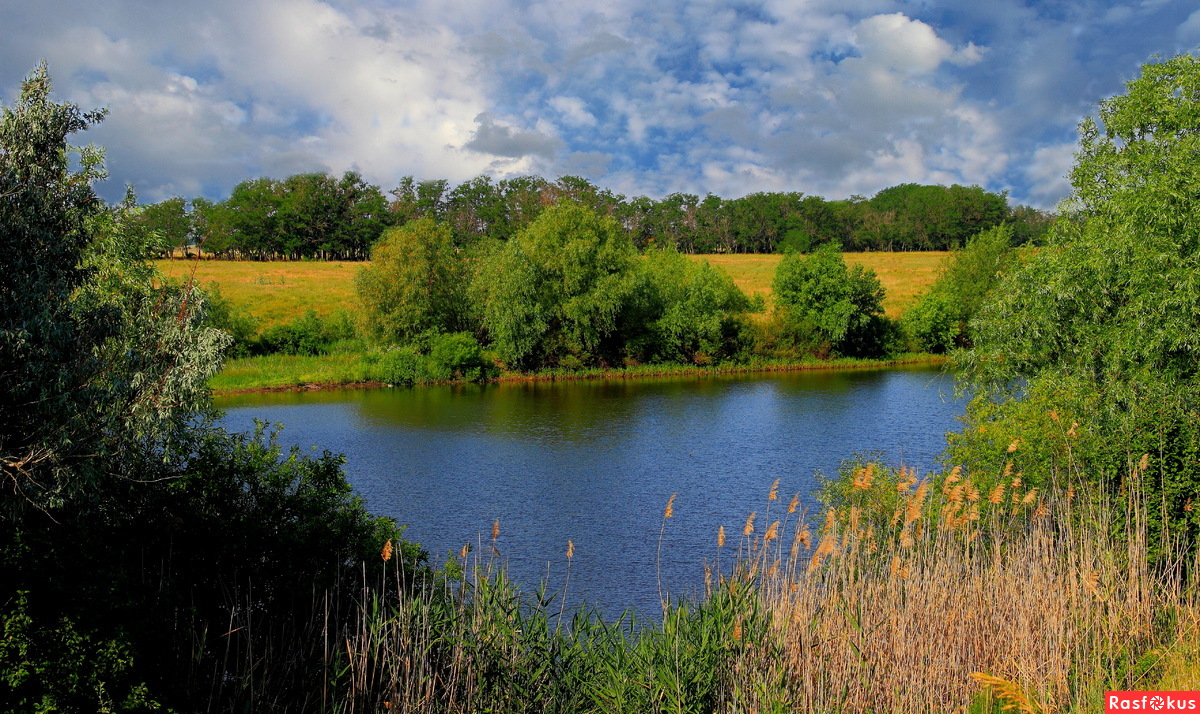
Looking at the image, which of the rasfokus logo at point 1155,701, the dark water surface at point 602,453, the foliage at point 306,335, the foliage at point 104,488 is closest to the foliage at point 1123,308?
the dark water surface at point 602,453

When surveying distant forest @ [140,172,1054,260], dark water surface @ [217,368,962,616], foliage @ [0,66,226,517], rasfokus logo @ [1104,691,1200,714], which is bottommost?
dark water surface @ [217,368,962,616]

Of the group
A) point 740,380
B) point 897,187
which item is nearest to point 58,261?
point 740,380

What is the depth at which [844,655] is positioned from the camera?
7551 mm

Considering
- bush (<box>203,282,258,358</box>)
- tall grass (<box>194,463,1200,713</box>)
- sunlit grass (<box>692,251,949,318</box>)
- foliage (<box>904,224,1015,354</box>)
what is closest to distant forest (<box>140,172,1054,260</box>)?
sunlit grass (<box>692,251,949,318</box>)

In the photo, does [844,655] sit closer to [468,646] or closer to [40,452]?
[468,646]

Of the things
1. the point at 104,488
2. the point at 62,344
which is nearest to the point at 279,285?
the point at 104,488

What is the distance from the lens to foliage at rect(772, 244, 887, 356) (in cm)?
6218

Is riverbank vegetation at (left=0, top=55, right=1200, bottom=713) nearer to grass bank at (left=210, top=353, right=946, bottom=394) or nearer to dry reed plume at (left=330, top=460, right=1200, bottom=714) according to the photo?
dry reed plume at (left=330, top=460, right=1200, bottom=714)

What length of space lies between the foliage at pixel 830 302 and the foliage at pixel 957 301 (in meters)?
3.02

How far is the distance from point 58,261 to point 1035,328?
1757 centimetres

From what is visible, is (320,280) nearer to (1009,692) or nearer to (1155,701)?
(1009,692)

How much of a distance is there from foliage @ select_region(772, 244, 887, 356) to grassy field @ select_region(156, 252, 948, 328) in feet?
23.9

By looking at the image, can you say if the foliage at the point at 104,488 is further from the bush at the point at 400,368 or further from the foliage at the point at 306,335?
the foliage at the point at 306,335

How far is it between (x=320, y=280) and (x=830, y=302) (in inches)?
1699
